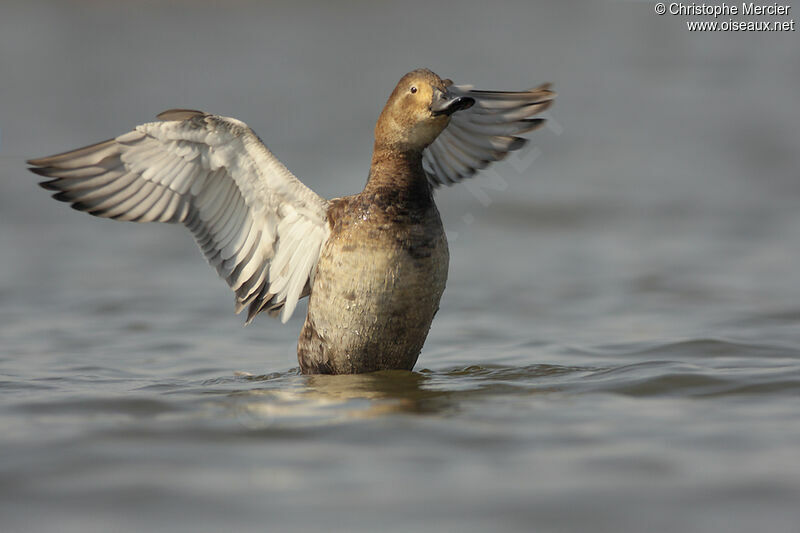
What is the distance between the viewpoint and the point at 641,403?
15.9ft

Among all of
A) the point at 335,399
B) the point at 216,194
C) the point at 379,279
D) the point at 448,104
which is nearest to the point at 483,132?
the point at 448,104

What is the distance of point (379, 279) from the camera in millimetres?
5414

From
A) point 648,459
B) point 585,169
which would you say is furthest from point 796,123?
point 648,459

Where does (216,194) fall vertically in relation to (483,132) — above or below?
below

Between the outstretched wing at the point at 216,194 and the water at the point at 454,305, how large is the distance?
2.32ft

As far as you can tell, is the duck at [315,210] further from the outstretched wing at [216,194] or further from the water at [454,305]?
the water at [454,305]

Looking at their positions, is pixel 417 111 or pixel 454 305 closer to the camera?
pixel 417 111

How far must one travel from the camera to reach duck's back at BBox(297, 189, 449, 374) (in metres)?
5.41

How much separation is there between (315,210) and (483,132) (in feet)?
4.49

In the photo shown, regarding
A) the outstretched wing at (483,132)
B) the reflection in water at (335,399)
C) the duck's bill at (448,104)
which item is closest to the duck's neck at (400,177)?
the duck's bill at (448,104)

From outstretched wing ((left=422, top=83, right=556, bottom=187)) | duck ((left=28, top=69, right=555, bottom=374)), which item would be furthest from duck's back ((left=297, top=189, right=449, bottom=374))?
outstretched wing ((left=422, top=83, right=556, bottom=187))

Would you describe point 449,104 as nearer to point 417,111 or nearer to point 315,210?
point 417,111

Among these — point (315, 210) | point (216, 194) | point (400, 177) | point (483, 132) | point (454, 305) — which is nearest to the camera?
point (400, 177)

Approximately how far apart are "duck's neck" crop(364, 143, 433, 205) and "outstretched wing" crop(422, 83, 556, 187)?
737mm
